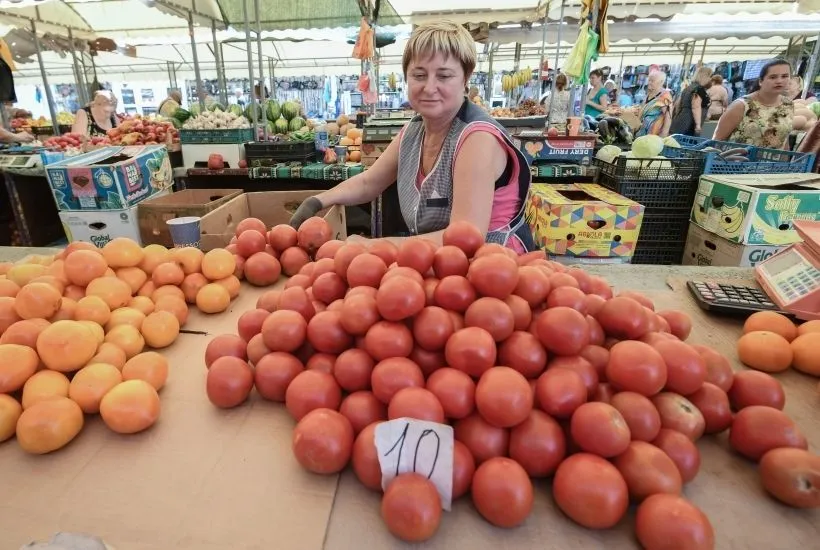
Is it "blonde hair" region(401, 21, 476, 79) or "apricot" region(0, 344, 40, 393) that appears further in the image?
"blonde hair" region(401, 21, 476, 79)

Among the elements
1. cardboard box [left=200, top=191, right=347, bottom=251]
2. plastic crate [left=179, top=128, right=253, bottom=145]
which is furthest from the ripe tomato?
plastic crate [left=179, top=128, right=253, bottom=145]

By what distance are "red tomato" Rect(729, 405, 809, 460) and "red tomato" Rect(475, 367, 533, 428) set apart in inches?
18.5

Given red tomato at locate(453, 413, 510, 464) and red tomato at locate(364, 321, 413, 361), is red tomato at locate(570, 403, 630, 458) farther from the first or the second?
red tomato at locate(364, 321, 413, 361)

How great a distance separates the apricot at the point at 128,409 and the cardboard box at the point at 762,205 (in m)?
3.33

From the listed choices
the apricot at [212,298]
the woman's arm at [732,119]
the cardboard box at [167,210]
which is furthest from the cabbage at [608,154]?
the apricot at [212,298]

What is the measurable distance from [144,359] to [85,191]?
288cm

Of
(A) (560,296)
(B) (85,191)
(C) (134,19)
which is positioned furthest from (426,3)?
(A) (560,296)

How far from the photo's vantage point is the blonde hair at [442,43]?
1785mm

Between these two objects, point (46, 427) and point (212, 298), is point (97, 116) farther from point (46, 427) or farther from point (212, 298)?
point (46, 427)

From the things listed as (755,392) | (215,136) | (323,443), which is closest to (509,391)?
(323,443)

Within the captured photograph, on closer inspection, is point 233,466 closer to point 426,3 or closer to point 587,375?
point 587,375

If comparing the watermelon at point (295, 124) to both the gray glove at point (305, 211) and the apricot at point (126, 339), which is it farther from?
the apricot at point (126, 339)

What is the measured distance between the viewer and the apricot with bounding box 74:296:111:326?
4.01 feet

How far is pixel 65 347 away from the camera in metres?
1.06
